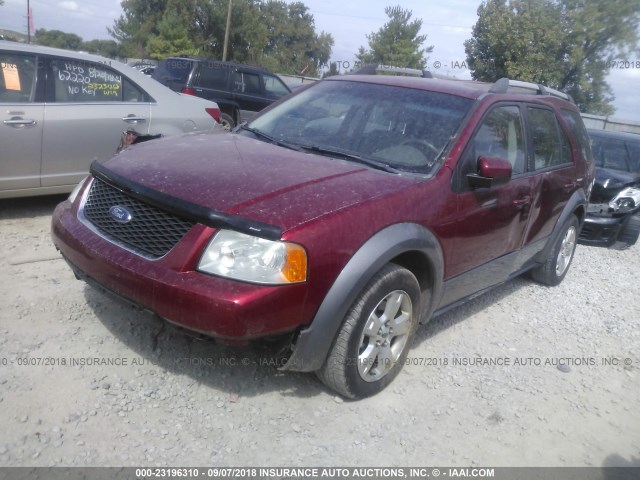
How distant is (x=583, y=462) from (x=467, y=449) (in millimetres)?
635

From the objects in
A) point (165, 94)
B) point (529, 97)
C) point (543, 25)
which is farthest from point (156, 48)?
point (529, 97)

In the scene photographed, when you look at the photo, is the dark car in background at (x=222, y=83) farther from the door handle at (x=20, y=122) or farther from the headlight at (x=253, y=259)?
the headlight at (x=253, y=259)

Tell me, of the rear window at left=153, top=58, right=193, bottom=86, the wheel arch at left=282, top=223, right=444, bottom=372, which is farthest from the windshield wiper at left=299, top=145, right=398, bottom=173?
the rear window at left=153, top=58, right=193, bottom=86

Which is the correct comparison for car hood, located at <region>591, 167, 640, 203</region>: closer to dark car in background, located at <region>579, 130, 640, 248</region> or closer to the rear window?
dark car in background, located at <region>579, 130, 640, 248</region>

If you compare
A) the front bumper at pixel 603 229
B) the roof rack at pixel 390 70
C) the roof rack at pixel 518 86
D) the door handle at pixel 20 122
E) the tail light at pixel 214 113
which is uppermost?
the roof rack at pixel 518 86

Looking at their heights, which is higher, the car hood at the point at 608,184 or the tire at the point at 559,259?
the car hood at the point at 608,184

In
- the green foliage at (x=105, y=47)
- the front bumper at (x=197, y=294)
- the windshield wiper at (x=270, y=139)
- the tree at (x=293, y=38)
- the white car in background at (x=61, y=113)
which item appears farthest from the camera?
the tree at (x=293, y=38)

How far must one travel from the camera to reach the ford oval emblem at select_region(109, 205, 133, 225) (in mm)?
2775

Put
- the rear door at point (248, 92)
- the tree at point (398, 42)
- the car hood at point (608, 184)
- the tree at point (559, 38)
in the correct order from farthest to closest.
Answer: the tree at point (398, 42) → the tree at point (559, 38) → the rear door at point (248, 92) → the car hood at point (608, 184)

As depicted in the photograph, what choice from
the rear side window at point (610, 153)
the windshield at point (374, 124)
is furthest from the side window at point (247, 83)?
the windshield at point (374, 124)

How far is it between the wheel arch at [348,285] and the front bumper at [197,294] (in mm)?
114

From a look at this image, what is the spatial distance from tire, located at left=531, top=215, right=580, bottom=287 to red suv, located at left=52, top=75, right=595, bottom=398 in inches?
33.7

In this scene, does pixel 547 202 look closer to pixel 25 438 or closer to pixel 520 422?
pixel 520 422

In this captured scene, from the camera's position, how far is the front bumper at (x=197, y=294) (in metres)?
2.37
